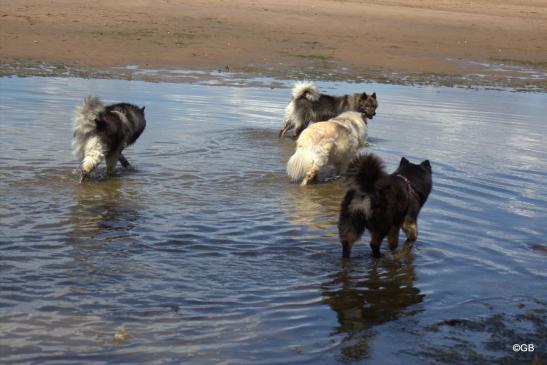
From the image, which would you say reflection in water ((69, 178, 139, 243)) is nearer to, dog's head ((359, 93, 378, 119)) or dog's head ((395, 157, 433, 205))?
dog's head ((395, 157, 433, 205))

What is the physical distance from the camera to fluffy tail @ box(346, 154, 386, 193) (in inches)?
261

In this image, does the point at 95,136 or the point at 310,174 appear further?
the point at 310,174

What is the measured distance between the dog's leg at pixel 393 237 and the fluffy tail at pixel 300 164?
9.78 ft

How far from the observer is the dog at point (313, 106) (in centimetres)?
1358

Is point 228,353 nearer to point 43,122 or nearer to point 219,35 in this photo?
point 43,122

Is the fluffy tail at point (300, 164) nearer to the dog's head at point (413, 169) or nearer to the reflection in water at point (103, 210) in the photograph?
the reflection in water at point (103, 210)

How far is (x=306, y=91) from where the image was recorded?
531 inches

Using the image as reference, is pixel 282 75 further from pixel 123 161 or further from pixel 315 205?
pixel 315 205

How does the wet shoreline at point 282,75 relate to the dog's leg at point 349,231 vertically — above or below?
above

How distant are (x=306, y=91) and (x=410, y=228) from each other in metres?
6.30

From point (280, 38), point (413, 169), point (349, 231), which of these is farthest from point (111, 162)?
point (280, 38)

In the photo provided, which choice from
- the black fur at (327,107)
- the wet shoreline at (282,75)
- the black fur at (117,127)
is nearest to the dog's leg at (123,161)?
the black fur at (117,127)

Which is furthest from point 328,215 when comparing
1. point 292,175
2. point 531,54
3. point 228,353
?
point 531,54

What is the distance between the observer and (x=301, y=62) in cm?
2362
